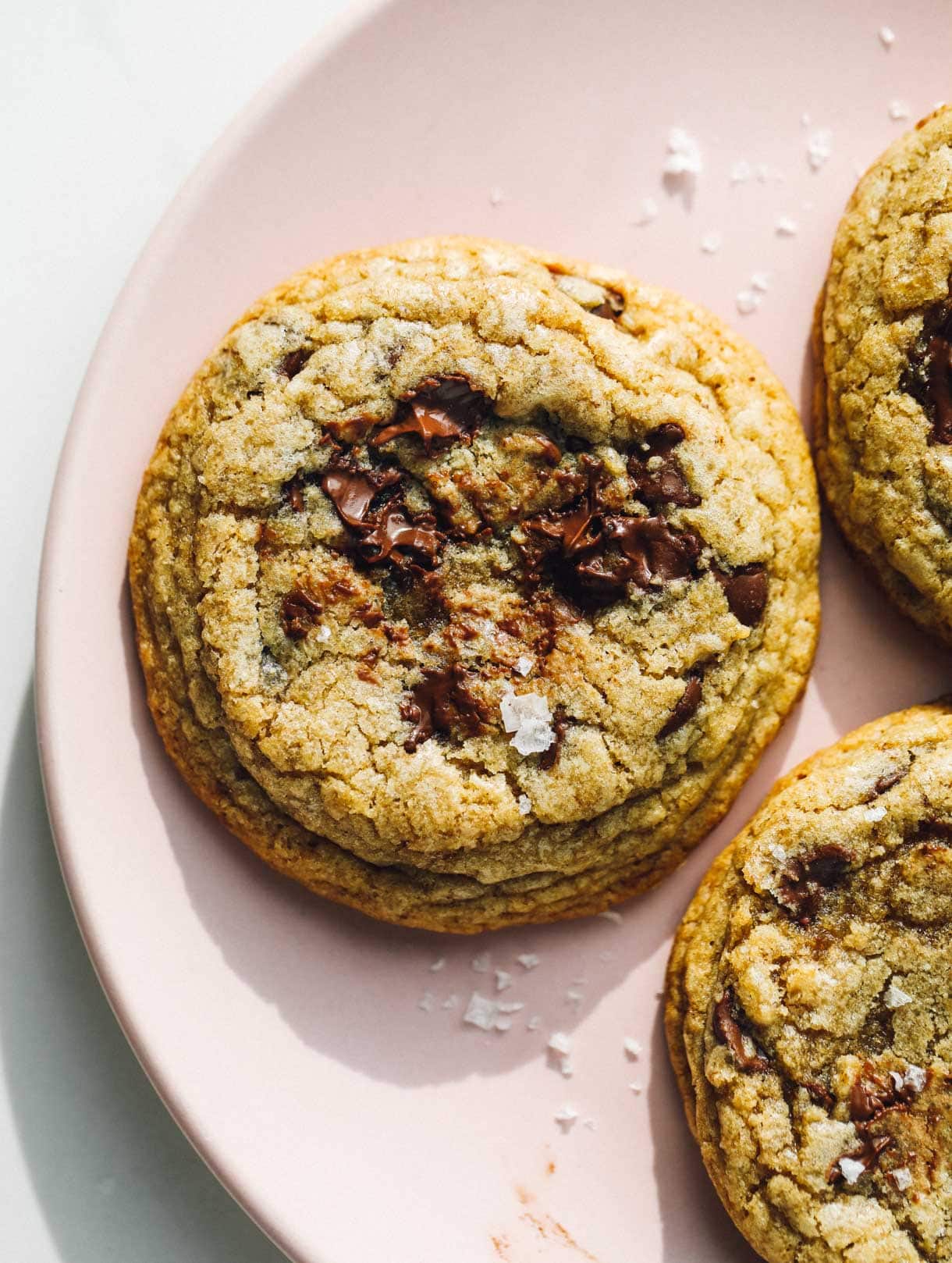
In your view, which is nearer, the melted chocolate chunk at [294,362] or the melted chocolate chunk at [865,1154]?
the melted chocolate chunk at [865,1154]

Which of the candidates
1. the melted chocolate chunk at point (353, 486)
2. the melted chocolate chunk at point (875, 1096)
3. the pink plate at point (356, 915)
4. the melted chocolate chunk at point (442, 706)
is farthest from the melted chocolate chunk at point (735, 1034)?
the melted chocolate chunk at point (353, 486)

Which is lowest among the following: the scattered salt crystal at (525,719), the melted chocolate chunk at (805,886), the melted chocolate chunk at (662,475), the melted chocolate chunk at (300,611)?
the melted chocolate chunk at (805,886)

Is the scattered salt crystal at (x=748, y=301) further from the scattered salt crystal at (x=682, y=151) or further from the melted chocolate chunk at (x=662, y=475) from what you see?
the melted chocolate chunk at (x=662, y=475)

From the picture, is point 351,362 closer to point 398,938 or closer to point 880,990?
point 398,938

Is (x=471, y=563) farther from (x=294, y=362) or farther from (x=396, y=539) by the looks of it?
(x=294, y=362)

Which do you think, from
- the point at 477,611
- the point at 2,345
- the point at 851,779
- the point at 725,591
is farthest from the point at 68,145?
the point at 851,779

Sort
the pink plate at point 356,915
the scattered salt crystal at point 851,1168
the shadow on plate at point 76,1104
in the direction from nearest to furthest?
the scattered salt crystal at point 851,1168
the pink plate at point 356,915
the shadow on plate at point 76,1104

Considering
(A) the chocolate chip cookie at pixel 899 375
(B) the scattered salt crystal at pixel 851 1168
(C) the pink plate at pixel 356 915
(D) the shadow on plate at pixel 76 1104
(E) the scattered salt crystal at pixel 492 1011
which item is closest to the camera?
(B) the scattered salt crystal at pixel 851 1168

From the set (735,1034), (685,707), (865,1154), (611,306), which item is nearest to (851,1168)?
(865,1154)
